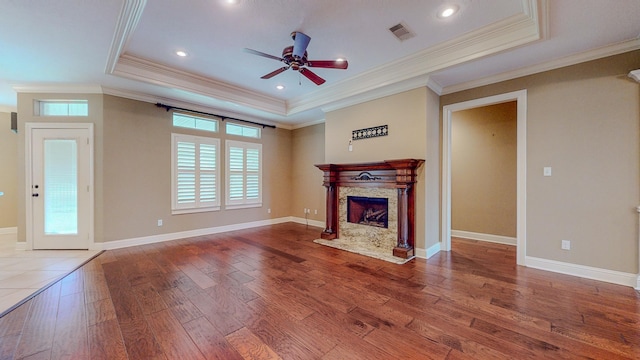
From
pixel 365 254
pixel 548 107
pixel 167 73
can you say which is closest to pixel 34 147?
pixel 167 73

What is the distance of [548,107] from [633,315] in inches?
95.4

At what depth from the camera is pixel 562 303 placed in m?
2.39

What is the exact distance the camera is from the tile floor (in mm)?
2592

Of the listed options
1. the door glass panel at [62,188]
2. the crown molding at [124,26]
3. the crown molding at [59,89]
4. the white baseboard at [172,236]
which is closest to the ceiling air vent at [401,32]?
the crown molding at [124,26]

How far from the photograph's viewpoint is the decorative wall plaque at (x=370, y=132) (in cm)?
423

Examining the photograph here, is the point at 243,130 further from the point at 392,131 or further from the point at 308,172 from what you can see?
the point at 392,131

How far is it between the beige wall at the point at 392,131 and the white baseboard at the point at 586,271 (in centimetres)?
144

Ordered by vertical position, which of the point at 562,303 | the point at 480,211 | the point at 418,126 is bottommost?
the point at 562,303

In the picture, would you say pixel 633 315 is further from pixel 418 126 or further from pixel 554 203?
pixel 418 126

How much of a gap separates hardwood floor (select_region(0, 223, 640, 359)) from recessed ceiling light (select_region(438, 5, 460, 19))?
117 inches

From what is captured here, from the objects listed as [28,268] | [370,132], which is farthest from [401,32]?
[28,268]

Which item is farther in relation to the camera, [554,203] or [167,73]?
[167,73]

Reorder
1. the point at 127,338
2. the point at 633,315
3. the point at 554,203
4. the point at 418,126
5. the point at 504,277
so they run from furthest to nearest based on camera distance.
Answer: the point at 418,126 < the point at 554,203 < the point at 504,277 < the point at 633,315 < the point at 127,338

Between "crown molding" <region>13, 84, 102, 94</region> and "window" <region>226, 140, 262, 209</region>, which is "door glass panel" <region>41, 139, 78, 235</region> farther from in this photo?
"window" <region>226, 140, 262, 209</region>
